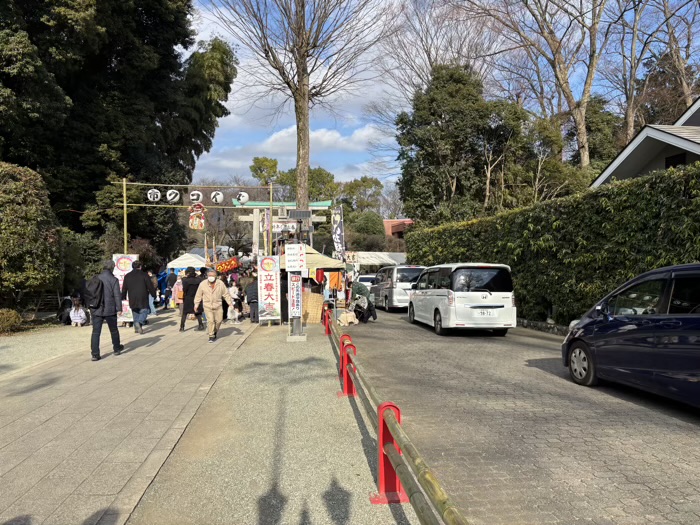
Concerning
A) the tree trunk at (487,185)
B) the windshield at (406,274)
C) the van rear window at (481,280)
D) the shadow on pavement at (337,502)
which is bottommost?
the shadow on pavement at (337,502)

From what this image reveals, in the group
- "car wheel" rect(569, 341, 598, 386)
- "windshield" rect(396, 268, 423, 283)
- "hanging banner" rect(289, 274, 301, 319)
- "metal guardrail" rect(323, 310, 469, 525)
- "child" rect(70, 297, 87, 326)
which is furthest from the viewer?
"windshield" rect(396, 268, 423, 283)

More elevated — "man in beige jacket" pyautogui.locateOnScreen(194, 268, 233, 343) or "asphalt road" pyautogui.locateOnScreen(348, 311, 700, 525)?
"man in beige jacket" pyautogui.locateOnScreen(194, 268, 233, 343)

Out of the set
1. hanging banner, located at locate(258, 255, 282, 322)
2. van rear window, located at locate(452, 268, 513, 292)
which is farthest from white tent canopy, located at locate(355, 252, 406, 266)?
van rear window, located at locate(452, 268, 513, 292)

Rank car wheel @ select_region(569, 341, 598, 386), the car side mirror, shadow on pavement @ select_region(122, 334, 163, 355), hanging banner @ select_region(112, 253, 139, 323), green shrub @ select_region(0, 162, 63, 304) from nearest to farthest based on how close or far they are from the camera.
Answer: the car side mirror < car wheel @ select_region(569, 341, 598, 386) < shadow on pavement @ select_region(122, 334, 163, 355) < green shrub @ select_region(0, 162, 63, 304) < hanging banner @ select_region(112, 253, 139, 323)

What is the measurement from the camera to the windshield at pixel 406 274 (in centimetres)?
1888

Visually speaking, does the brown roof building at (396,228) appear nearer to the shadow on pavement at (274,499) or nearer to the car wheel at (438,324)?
the car wheel at (438,324)

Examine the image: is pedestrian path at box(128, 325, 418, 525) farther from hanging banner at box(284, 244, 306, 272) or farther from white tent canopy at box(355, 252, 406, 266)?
white tent canopy at box(355, 252, 406, 266)

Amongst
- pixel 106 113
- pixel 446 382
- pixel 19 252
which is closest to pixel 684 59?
pixel 446 382

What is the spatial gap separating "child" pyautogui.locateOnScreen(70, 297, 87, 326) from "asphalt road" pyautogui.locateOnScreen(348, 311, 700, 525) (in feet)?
32.0

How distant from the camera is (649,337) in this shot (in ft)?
18.2

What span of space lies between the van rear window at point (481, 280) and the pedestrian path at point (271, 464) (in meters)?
5.44

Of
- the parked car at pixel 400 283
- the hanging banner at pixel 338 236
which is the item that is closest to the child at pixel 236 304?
the hanging banner at pixel 338 236

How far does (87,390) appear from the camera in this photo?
6688 millimetres

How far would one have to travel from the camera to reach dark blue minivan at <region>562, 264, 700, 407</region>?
5.10 m
